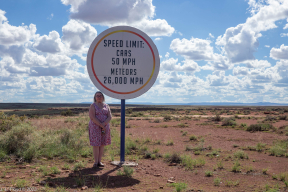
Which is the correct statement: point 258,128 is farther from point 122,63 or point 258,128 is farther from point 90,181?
point 90,181

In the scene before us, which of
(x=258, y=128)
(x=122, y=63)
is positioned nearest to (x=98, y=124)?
(x=122, y=63)

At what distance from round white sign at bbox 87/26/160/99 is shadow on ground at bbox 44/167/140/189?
6.76 feet

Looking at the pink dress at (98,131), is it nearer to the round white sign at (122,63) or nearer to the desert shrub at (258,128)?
the round white sign at (122,63)

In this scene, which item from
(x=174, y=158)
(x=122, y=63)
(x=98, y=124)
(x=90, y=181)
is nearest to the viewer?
(x=90, y=181)

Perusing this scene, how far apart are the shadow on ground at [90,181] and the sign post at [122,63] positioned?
2.06 meters

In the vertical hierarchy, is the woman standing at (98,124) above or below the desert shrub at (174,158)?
above

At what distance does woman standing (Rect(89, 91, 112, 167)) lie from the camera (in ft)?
19.8

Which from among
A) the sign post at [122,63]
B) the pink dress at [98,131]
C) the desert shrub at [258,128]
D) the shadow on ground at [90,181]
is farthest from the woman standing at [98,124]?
the desert shrub at [258,128]

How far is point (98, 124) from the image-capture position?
19.6 feet

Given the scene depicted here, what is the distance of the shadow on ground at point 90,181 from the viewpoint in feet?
15.5

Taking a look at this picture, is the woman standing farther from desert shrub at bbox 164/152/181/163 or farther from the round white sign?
desert shrub at bbox 164/152/181/163

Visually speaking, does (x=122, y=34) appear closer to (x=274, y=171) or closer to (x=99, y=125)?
(x=99, y=125)

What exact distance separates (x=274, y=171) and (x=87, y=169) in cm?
508

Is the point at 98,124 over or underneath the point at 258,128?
over
